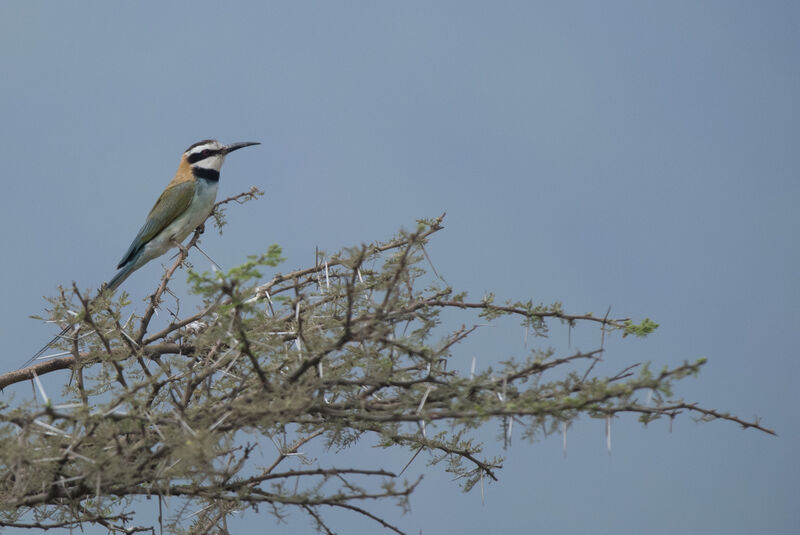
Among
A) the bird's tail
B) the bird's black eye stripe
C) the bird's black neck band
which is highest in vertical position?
the bird's black eye stripe

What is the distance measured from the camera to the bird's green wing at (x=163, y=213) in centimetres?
650

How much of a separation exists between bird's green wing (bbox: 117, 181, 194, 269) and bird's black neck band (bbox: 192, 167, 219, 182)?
0.17 metres

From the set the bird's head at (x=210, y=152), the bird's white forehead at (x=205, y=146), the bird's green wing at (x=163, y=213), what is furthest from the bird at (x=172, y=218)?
the bird's white forehead at (x=205, y=146)

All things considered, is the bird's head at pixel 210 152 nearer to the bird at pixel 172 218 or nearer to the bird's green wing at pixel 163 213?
the bird at pixel 172 218

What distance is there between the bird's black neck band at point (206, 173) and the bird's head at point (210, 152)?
0.08 metres

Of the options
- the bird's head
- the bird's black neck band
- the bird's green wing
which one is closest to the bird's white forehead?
the bird's head

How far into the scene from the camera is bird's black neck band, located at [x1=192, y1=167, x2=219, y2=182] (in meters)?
6.91

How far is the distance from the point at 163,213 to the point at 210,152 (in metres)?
0.84

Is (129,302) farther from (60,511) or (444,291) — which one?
(444,291)

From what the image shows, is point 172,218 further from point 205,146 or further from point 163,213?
point 205,146

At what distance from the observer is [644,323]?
4.06m

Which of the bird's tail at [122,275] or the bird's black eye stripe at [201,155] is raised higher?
the bird's black eye stripe at [201,155]

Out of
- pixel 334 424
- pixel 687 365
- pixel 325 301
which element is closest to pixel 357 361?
pixel 334 424

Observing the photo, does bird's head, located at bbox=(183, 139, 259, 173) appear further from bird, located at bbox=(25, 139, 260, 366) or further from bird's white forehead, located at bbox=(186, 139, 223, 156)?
bird, located at bbox=(25, 139, 260, 366)
